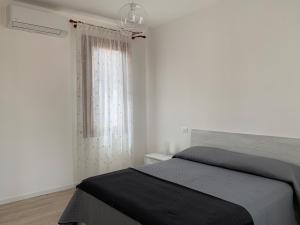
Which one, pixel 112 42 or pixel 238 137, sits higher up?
pixel 112 42

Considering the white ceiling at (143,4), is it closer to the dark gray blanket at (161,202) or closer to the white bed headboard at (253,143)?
the white bed headboard at (253,143)

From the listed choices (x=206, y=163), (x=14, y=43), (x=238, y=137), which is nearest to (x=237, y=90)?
(x=238, y=137)

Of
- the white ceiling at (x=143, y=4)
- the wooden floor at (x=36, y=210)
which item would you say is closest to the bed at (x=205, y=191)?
the wooden floor at (x=36, y=210)

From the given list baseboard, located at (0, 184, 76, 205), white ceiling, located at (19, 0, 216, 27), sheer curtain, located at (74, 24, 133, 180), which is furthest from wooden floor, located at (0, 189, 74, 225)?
white ceiling, located at (19, 0, 216, 27)

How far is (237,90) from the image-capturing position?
10.7 feet

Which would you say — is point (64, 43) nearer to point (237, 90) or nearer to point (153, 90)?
point (153, 90)

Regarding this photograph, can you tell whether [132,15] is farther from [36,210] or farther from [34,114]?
[36,210]

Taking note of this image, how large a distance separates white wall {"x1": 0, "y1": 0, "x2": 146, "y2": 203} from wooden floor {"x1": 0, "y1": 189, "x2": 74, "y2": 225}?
157 mm

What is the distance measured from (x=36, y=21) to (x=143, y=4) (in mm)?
1372

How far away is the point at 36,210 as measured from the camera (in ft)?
9.95

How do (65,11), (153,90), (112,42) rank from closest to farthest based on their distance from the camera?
(65,11)
(112,42)
(153,90)

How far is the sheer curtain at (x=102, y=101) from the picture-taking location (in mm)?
3719

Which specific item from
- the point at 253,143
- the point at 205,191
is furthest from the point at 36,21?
the point at 253,143

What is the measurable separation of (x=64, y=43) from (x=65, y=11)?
0.44m
